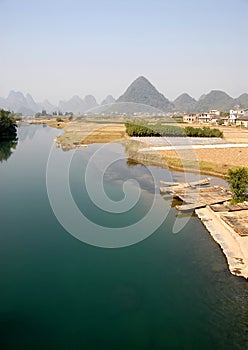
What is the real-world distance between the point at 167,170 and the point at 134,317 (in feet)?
40.2

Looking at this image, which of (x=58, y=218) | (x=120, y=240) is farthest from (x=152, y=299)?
(x=58, y=218)

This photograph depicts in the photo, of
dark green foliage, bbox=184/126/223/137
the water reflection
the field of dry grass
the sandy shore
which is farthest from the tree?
dark green foliage, bbox=184/126/223/137

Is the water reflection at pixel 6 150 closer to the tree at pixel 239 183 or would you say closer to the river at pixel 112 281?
the river at pixel 112 281

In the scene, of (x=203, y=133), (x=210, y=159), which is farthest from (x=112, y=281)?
(x=203, y=133)

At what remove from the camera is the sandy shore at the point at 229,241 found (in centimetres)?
707

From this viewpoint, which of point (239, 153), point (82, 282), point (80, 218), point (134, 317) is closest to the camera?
point (134, 317)

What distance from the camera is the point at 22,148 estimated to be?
90.9ft

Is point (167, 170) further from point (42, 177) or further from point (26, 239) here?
point (26, 239)

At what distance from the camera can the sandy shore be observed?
23.2 feet

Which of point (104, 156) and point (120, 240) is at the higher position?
point (104, 156)

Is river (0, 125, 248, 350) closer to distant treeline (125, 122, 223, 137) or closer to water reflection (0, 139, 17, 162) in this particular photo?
water reflection (0, 139, 17, 162)

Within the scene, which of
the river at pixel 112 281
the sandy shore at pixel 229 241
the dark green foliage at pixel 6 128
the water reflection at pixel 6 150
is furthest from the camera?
the dark green foliage at pixel 6 128

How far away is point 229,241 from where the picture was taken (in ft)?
26.9

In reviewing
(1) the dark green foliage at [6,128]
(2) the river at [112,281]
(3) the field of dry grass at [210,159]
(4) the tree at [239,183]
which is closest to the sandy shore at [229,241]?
(2) the river at [112,281]
